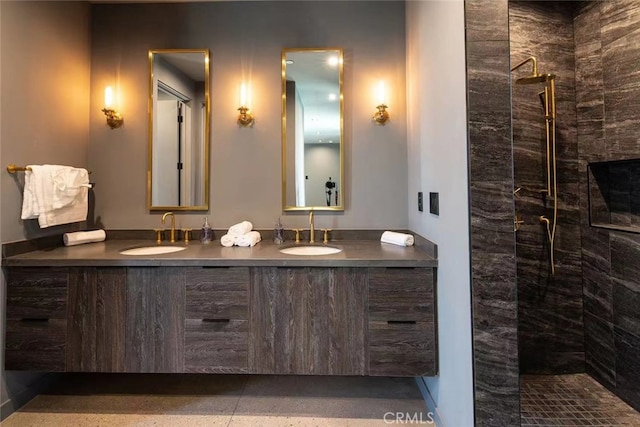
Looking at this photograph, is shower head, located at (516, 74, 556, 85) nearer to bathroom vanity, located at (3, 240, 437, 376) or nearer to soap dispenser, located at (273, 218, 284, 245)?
bathroom vanity, located at (3, 240, 437, 376)

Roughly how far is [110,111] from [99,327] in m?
1.53

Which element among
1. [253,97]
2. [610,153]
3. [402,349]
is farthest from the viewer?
[253,97]

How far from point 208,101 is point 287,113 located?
0.59m

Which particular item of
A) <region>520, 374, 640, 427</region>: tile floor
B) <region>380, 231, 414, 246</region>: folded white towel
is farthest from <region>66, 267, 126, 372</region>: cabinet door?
<region>520, 374, 640, 427</region>: tile floor

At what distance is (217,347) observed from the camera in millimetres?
1643

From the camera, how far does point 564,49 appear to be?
2027 millimetres

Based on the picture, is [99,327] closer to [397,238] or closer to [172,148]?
[172,148]

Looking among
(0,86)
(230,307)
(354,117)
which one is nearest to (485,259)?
(230,307)

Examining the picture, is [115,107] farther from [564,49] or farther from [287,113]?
[564,49]

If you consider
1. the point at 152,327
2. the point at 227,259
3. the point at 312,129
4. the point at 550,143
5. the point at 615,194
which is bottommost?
the point at 152,327

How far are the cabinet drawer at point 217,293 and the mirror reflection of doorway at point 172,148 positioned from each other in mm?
884

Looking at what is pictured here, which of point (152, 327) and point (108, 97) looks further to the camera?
point (108, 97)

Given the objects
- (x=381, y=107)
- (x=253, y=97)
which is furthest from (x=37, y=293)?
(x=381, y=107)

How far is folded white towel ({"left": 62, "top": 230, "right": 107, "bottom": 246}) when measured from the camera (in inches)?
79.9
